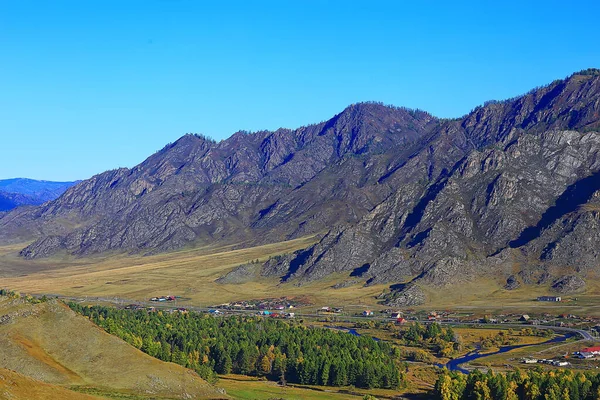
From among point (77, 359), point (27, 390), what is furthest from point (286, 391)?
point (27, 390)

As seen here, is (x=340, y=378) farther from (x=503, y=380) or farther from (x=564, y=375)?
(x=564, y=375)

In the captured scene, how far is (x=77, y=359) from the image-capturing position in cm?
15512

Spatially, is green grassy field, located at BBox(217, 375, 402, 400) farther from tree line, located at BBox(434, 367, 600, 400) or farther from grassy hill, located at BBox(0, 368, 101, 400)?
grassy hill, located at BBox(0, 368, 101, 400)

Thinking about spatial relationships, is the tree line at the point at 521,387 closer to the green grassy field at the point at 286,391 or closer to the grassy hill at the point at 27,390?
the green grassy field at the point at 286,391

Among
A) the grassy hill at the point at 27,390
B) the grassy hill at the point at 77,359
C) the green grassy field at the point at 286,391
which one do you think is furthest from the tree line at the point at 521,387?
the grassy hill at the point at 27,390

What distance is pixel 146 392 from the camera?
5640 inches

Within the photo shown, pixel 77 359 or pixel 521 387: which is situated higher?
pixel 77 359

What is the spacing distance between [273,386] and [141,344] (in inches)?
1625

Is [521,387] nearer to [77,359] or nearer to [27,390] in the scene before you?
[77,359]

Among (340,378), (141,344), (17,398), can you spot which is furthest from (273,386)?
(17,398)

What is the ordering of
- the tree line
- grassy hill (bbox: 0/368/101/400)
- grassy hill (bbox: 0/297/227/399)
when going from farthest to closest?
the tree line, grassy hill (bbox: 0/297/227/399), grassy hill (bbox: 0/368/101/400)

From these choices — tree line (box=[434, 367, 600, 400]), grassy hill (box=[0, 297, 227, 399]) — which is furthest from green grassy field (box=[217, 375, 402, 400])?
tree line (box=[434, 367, 600, 400])

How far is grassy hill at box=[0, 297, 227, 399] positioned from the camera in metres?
144

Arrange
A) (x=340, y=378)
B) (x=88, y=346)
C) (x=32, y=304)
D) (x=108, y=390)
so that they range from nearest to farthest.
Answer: (x=108, y=390)
(x=88, y=346)
(x=32, y=304)
(x=340, y=378)
